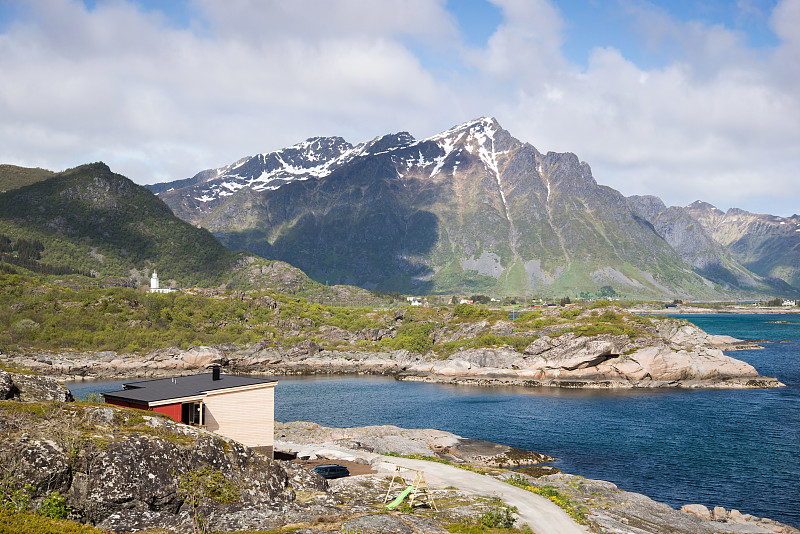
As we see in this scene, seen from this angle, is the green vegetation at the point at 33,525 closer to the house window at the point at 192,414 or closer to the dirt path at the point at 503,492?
the house window at the point at 192,414

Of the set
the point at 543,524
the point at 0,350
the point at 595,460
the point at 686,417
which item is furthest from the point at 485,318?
the point at 543,524

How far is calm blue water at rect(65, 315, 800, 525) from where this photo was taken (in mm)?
54781

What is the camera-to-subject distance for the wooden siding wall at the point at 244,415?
40.6 m

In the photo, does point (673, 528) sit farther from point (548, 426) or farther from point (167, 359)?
point (167, 359)

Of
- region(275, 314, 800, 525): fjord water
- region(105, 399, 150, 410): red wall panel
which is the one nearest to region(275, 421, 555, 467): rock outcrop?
region(275, 314, 800, 525): fjord water

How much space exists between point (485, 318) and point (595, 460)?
346 ft

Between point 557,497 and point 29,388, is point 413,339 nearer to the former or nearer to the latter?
point 557,497

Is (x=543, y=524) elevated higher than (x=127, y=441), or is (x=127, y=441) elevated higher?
(x=127, y=441)

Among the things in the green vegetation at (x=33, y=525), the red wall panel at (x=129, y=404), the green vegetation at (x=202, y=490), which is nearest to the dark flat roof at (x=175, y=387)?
the red wall panel at (x=129, y=404)

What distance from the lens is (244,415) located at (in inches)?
1651

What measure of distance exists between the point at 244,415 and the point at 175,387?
5451 millimetres

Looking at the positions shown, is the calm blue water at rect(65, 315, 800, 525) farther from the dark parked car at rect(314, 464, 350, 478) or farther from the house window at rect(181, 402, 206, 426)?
the house window at rect(181, 402, 206, 426)

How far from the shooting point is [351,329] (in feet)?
619

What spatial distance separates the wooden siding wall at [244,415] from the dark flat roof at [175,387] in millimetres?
794
